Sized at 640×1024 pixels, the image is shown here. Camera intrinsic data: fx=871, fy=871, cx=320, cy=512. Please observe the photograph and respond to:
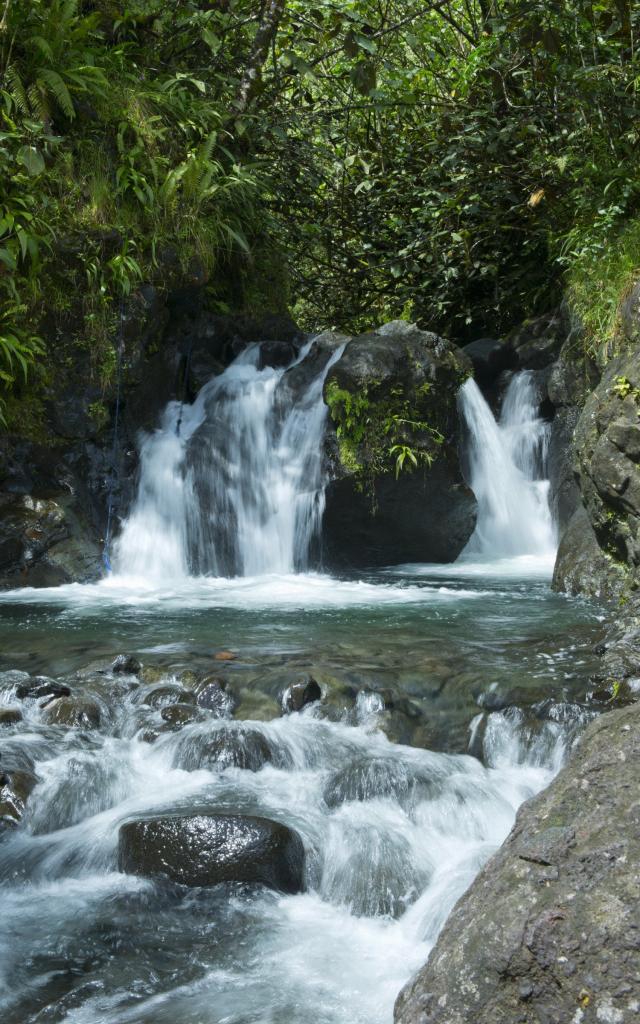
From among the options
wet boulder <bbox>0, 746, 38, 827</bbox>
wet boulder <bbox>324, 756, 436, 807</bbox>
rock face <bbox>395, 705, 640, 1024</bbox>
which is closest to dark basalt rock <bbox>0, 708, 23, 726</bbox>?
wet boulder <bbox>0, 746, 38, 827</bbox>

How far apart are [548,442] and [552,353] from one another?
1513mm

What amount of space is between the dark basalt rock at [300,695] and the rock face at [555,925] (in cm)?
282

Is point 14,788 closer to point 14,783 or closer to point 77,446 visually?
point 14,783

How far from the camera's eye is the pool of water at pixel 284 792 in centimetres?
309

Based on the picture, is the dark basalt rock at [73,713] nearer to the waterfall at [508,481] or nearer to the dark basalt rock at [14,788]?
the dark basalt rock at [14,788]

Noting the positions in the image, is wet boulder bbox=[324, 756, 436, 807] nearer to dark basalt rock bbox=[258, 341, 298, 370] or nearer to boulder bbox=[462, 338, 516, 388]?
dark basalt rock bbox=[258, 341, 298, 370]

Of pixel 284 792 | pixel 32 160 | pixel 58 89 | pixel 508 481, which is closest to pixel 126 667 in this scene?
pixel 284 792

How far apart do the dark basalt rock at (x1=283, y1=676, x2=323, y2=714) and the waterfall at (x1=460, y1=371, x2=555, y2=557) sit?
6.00 metres

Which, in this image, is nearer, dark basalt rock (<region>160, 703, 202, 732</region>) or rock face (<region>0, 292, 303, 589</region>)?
dark basalt rock (<region>160, 703, 202, 732</region>)

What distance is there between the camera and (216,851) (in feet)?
12.2

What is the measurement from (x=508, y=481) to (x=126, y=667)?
6807mm

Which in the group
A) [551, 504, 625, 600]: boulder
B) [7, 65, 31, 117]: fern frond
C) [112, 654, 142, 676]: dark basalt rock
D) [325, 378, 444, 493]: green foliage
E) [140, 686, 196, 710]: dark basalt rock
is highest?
[7, 65, 31, 117]: fern frond

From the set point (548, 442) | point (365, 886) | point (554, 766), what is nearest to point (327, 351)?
point (548, 442)

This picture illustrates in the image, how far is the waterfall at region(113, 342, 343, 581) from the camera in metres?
9.61
